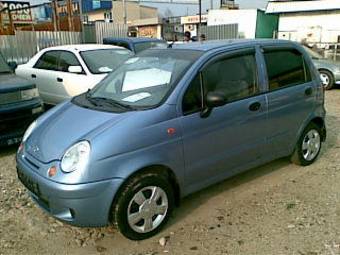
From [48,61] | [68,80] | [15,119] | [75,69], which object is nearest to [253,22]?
[48,61]

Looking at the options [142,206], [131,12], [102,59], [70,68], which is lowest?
[142,206]

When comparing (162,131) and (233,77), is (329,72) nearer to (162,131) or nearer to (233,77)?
(233,77)

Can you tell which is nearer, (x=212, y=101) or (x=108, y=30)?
(x=212, y=101)

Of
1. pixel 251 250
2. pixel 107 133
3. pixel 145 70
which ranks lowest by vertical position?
pixel 251 250

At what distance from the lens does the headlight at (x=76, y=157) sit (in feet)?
9.05

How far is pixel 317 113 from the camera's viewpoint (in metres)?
4.64

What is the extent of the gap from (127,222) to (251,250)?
1061 mm

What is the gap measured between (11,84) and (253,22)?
75.0 ft

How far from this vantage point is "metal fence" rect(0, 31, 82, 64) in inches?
496

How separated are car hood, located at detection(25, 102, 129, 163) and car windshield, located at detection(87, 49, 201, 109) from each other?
296 millimetres

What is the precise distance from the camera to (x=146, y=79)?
3605mm

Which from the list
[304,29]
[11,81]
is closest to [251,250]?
[11,81]

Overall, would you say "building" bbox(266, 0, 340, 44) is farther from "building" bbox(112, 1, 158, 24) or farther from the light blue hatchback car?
"building" bbox(112, 1, 158, 24)

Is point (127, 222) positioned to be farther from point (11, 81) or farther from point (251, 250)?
point (11, 81)
